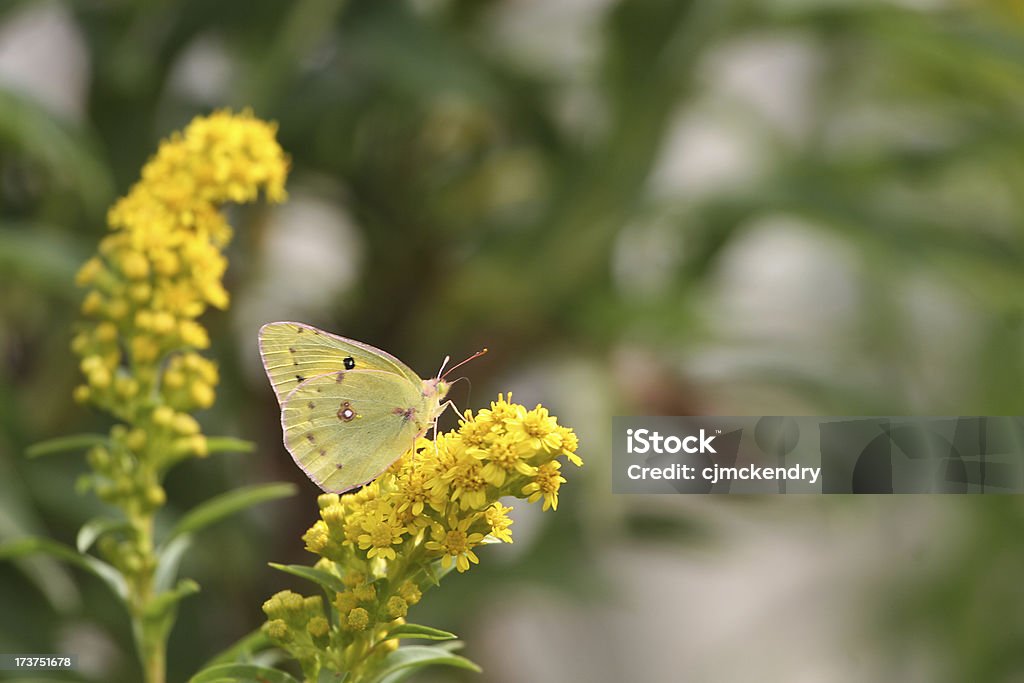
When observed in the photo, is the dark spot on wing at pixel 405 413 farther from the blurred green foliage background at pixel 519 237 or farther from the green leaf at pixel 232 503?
the blurred green foliage background at pixel 519 237

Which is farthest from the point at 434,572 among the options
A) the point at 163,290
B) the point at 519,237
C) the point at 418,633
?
the point at 519,237

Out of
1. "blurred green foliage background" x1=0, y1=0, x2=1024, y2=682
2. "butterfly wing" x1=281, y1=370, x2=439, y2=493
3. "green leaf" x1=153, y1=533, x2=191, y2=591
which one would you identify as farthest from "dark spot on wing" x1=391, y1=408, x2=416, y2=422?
"blurred green foliage background" x1=0, y1=0, x2=1024, y2=682

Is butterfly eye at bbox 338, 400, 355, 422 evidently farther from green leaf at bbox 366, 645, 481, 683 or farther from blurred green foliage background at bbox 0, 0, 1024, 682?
blurred green foliage background at bbox 0, 0, 1024, 682

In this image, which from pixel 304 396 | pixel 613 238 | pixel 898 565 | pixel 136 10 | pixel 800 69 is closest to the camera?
pixel 304 396

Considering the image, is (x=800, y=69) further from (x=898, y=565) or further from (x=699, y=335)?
(x=699, y=335)

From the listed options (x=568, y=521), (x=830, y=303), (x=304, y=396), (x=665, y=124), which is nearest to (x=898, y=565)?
(x=830, y=303)

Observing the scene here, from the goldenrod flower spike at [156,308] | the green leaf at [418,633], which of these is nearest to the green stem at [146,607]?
the goldenrod flower spike at [156,308]
